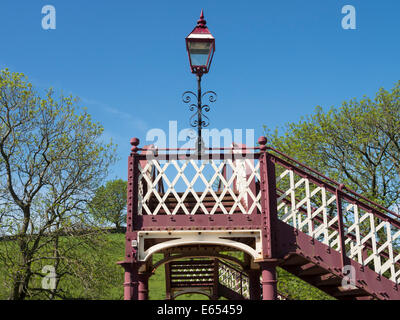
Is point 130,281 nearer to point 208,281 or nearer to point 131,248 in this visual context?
point 131,248

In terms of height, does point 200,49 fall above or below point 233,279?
above

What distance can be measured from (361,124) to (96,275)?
1699cm

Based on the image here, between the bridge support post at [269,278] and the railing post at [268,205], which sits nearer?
the bridge support post at [269,278]

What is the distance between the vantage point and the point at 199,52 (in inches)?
392

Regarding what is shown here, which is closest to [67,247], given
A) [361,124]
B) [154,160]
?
[154,160]

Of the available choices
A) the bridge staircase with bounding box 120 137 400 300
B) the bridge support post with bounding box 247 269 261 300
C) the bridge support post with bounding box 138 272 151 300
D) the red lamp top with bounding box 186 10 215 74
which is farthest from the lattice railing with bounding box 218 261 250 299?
the red lamp top with bounding box 186 10 215 74

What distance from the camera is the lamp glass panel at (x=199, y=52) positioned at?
32.4 feet

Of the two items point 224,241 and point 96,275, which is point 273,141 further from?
point 224,241

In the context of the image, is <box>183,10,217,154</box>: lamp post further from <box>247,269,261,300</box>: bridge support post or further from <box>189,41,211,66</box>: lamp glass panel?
<box>247,269,261,300</box>: bridge support post

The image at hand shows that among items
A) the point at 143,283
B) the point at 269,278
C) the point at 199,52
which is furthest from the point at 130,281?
the point at 199,52

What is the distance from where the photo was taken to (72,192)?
2148 cm

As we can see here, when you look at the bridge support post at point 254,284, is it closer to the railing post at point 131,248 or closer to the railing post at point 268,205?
the railing post at point 268,205

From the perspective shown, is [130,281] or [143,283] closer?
[130,281]

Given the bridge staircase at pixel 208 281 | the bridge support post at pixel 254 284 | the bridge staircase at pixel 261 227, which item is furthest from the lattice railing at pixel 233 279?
the bridge staircase at pixel 261 227
